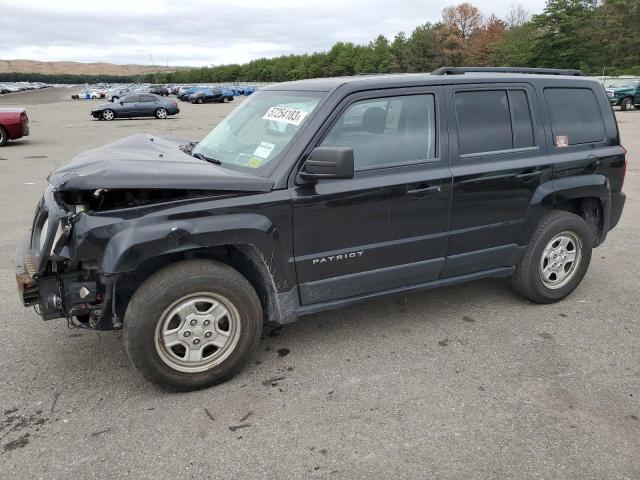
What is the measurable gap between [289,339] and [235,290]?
916 mm

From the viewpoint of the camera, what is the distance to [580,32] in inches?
2315

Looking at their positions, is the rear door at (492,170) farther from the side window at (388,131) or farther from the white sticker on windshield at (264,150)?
the white sticker on windshield at (264,150)

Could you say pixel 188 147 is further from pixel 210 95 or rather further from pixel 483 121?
pixel 210 95

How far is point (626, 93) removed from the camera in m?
27.9

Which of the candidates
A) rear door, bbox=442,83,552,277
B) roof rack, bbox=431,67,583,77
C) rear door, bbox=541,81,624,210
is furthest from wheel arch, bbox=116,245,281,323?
rear door, bbox=541,81,624,210

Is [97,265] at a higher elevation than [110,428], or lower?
higher

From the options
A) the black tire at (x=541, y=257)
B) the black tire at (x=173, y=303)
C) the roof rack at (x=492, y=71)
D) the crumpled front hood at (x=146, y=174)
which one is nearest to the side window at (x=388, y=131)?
the roof rack at (x=492, y=71)

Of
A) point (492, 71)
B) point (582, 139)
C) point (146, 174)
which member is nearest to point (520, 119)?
point (492, 71)

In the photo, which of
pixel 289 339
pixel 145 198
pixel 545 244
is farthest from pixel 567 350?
pixel 145 198

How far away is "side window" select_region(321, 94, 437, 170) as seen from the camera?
137 inches

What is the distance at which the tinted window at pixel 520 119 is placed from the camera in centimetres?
404

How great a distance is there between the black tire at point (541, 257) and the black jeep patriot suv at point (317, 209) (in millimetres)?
12

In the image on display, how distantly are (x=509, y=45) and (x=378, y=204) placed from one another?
A: 7330 cm

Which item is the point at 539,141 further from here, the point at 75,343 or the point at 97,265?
Result: the point at 75,343
